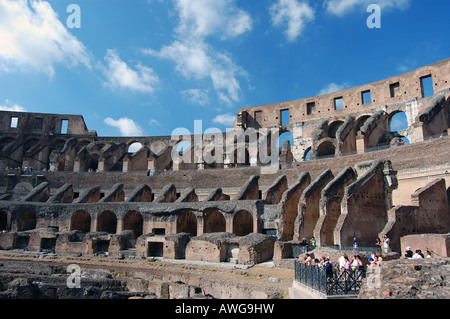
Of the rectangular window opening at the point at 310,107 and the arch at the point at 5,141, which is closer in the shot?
the rectangular window opening at the point at 310,107

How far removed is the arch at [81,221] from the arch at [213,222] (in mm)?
10984

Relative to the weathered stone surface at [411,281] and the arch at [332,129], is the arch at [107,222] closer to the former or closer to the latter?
the arch at [332,129]

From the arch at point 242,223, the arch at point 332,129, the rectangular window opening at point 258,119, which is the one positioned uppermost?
the rectangular window opening at point 258,119

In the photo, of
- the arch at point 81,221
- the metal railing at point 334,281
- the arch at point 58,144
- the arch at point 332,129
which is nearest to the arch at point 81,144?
the arch at point 58,144

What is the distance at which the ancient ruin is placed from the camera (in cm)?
1997

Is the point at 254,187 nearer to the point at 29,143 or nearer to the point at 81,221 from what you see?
the point at 81,221

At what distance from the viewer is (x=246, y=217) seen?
2534 cm

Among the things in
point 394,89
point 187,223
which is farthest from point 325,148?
point 187,223

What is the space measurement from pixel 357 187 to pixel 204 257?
9819 millimetres

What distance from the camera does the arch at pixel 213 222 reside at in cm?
2469

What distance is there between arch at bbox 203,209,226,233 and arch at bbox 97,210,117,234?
8.82m

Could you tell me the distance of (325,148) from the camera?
34.3 meters

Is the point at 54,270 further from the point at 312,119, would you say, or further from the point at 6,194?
the point at 312,119
